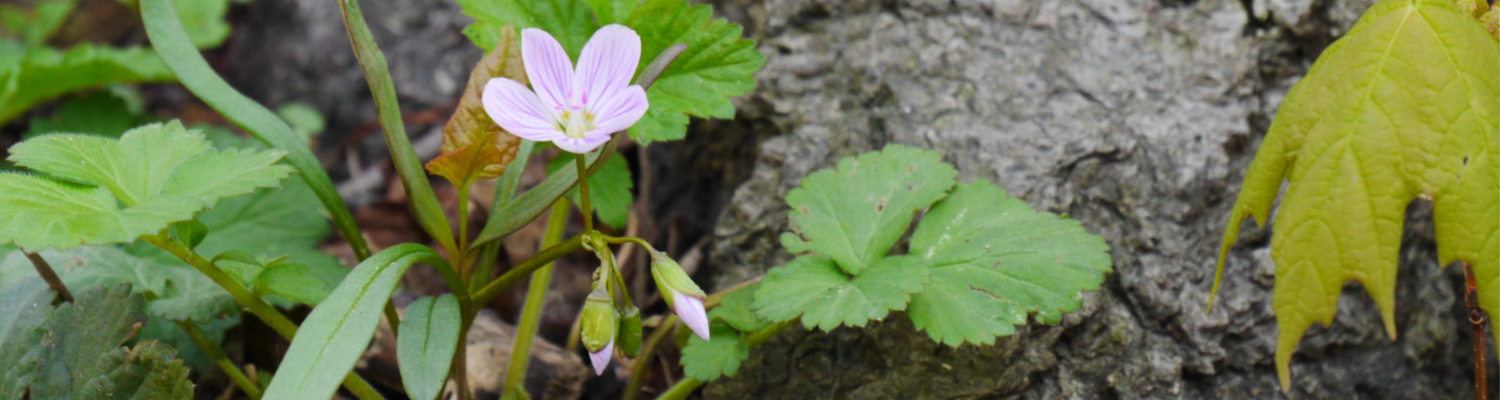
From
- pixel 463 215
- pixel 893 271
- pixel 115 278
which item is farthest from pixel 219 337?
pixel 893 271

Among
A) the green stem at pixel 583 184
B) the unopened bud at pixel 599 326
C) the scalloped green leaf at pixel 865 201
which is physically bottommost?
the scalloped green leaf at pixel 865 201

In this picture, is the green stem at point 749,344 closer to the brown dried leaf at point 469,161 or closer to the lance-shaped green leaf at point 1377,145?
the brown dried leaf at point 469,161

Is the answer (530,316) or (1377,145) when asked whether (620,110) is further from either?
(1377,145)

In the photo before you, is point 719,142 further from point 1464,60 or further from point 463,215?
point 1464,60

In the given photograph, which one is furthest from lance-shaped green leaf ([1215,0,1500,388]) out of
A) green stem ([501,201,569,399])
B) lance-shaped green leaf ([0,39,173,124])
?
lance-shaped green leaf ([0,39,173,124])

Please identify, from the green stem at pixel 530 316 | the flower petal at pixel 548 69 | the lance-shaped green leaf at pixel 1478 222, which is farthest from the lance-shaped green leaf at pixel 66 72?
the lance-shaped green leaf at pixel 1478 222

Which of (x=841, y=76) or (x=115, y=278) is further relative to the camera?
(x=841, y=76)

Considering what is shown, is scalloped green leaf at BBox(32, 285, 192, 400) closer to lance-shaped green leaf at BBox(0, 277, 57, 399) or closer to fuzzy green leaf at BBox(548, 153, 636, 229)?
lance-shaped green leaf at BBox(0, 277, 57, 399)
